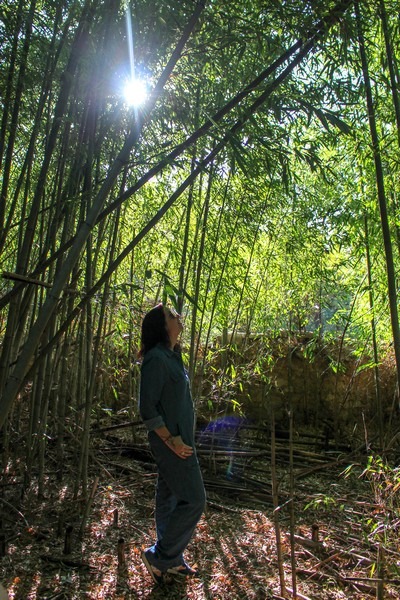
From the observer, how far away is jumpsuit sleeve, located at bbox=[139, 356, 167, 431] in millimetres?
2031

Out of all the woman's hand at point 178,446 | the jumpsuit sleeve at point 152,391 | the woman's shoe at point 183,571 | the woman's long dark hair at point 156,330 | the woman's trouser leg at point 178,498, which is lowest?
the woman's shoe at point 183,571

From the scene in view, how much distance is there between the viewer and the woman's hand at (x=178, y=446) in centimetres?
203

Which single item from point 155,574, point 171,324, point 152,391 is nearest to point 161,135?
point 171,324

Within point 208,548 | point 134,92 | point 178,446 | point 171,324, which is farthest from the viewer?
point 208,548

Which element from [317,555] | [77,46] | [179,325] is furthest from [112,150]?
[317,555]

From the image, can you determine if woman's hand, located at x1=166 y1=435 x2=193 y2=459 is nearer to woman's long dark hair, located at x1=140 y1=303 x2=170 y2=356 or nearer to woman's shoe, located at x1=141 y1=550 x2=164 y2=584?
woman's long dark hair, located at x1=140 y1=303 x2=170 y2=356

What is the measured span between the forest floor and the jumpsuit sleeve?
0.66 meters

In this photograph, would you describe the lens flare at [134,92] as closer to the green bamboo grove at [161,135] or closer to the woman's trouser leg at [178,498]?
the green bamboo grove at [161,135]

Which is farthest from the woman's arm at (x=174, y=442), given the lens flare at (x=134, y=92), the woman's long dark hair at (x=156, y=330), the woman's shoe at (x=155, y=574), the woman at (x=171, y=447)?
the lens flare at (x=134, y=92)

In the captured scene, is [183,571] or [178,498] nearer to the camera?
[178,498]

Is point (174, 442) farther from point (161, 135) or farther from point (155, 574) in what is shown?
point (161, 135)

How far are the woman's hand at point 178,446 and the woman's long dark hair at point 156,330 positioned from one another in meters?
0.40

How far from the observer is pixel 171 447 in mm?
2043

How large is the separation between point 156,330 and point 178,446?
50 centimetres
